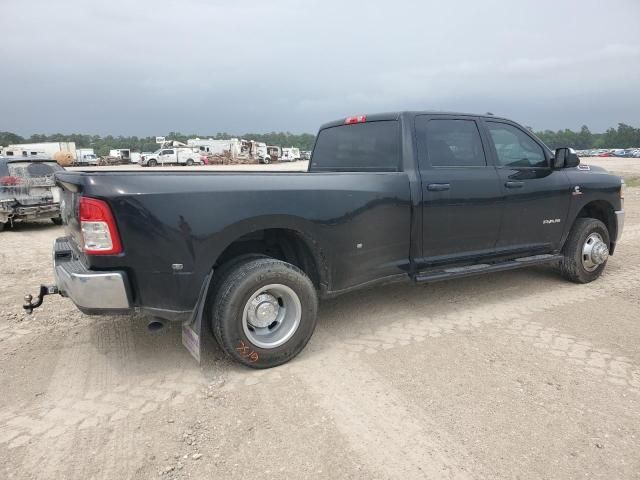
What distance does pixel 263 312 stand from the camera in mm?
3223

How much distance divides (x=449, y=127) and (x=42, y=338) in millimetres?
4073

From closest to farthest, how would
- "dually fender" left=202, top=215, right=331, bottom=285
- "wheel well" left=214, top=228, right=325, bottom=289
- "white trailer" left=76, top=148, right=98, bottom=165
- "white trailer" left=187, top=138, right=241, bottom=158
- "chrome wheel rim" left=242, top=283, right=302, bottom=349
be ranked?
"dually fender" left=202, top=215, right=331, bottom=285 → "chrome wheel rim" left=242, top=283, right=302, bottom=349 → "wheel well" left=214, top=228, right=325, bottom=289 → "white trailer" left=76, top=148, right=98, bottom=165 → "white trailer" left=187, top=138, right=241, bottom=158

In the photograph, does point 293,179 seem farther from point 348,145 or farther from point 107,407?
point 107,407

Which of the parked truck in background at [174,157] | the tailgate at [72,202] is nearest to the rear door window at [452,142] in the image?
the tailgate at [72,202]

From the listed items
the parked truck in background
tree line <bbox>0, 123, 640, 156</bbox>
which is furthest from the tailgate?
tree line <bbox>0, 123, 640, 156</bbox>

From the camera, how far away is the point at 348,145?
464 centimetres

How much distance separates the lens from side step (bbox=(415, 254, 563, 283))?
3.99 metres

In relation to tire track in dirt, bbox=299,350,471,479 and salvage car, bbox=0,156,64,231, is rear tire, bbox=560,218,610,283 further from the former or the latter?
salvage car, bbox=0,156,64,231

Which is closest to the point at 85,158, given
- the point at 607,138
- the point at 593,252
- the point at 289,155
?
the point at 289,155

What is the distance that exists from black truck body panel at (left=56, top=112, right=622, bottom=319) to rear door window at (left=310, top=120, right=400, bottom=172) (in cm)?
10

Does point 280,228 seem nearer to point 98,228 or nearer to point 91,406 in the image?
point 98,228

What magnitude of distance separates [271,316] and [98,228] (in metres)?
1.29

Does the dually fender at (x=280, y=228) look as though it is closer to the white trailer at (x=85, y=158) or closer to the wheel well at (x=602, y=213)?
the wheel well at (x=602, y=213)

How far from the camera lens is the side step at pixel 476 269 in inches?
157
